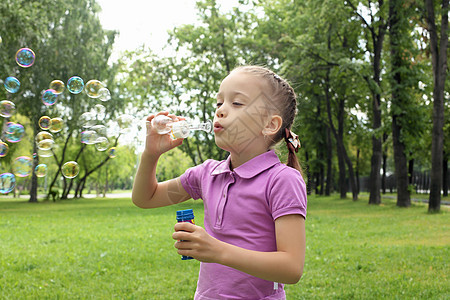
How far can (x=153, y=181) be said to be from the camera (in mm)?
2150

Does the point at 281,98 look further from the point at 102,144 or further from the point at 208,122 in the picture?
the point at 102,144

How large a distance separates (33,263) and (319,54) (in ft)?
49.2

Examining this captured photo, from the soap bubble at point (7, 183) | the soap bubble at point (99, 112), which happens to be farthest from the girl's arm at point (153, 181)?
the soap bubble at point (7, 183)

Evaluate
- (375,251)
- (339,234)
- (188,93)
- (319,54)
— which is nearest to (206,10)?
(188,93)

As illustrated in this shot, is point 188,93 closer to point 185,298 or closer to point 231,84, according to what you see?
point 185,298

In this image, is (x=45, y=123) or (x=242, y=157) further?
(x=45, y=123)

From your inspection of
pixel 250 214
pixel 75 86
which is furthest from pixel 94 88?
pixel 250 214

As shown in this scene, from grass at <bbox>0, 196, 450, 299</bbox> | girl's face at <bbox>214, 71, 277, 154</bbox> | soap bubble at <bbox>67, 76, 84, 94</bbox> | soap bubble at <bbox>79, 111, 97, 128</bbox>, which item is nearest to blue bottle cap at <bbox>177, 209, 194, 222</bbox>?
girl's face at <bbox>214, 71, 277, 154</bbox>

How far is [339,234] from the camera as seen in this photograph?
10023mm

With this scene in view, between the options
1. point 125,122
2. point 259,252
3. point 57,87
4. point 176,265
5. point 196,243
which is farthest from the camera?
point 176,265

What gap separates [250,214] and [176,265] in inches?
213

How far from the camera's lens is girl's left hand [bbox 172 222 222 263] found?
148cm

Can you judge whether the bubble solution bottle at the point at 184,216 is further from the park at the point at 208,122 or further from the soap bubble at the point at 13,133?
the soap bubble at the point at 13,133

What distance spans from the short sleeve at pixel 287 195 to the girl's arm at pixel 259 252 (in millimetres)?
28
